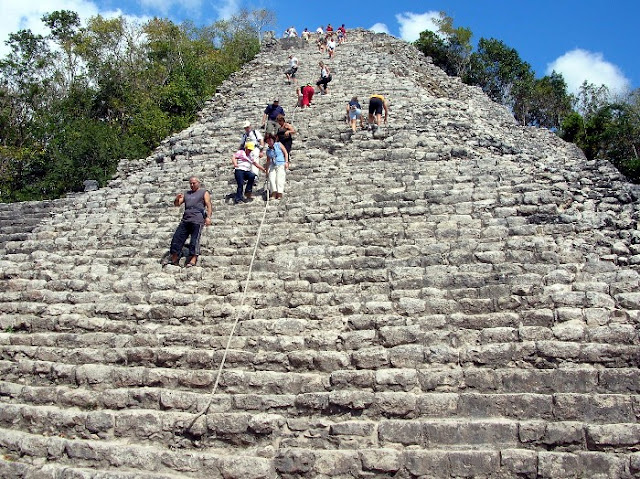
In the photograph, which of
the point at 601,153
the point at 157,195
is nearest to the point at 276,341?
the point at 157,195

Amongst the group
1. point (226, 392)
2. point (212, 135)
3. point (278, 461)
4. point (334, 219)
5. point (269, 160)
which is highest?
point (212, 135)

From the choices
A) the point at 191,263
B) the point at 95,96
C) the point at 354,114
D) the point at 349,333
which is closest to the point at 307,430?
the point at 349,333

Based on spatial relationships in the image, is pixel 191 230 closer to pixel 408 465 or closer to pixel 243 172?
pixel 243 172

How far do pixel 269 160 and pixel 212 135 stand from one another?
3.84m

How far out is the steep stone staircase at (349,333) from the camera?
383cm

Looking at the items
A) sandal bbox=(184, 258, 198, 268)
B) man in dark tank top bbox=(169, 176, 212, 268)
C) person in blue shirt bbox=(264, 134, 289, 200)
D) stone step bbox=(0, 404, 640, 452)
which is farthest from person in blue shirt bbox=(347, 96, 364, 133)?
stone step bbox=(0, 404, 640, 452)

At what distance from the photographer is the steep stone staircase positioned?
3.83 m

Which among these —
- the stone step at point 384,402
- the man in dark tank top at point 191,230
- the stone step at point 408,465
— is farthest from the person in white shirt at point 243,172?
the stone step at point 408,465

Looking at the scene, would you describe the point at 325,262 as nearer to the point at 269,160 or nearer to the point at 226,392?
the point at 226,392

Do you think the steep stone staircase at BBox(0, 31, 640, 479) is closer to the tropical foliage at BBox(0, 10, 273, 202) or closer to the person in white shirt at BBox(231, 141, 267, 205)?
the person in white shirt at BBox(231, 141, 267, 205)

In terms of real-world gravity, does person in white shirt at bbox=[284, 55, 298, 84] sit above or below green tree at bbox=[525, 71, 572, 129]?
below

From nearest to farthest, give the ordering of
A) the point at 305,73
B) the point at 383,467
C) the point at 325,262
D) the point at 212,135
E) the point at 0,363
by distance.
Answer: the point at 383,467 → the point at 0,363 → the point at 325,262 → the point at 212,135 → the point at 305,73

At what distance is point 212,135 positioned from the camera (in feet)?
36.8

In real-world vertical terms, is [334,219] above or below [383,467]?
above
